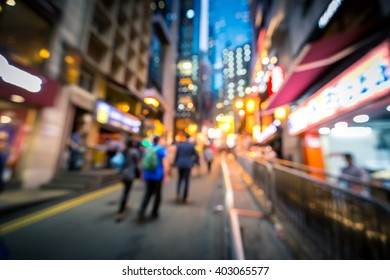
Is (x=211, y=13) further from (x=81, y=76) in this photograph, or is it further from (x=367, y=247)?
(x=81, y=76)

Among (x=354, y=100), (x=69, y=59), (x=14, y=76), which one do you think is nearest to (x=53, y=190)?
(x=69, y=59)

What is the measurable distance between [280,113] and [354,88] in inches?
24.6

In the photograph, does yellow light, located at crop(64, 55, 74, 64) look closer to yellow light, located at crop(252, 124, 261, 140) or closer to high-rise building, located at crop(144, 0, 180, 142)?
yellow light, located at crop(252, 124, 261, 140)

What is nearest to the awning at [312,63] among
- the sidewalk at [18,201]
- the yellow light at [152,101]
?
the yellow light at [152,101]

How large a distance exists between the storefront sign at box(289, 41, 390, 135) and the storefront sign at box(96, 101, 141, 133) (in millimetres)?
7386

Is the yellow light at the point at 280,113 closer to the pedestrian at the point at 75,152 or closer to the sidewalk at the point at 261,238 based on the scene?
the sidewalk at the point at 261,238

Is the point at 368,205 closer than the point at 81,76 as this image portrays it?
Yes

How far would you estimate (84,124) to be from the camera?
24.6 ft

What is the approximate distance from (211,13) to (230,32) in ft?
0.92

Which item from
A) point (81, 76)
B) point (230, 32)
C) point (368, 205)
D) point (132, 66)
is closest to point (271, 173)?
point (368, 205)

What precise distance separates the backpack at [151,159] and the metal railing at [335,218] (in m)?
2.65

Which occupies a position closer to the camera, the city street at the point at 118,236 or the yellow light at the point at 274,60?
the yellow light at the point at 274,60

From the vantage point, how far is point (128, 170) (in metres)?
3.03

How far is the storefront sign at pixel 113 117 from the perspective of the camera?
7.68 metres
